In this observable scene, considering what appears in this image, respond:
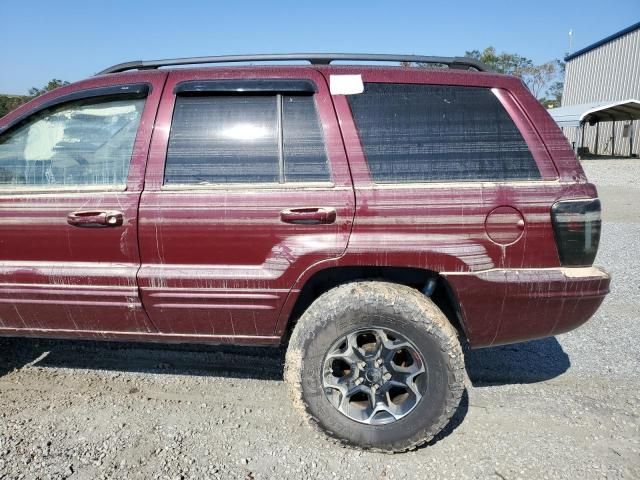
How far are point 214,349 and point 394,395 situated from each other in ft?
5.16

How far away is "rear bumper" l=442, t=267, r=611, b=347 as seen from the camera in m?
2.39

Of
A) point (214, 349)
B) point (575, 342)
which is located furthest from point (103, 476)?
point (575, 342)

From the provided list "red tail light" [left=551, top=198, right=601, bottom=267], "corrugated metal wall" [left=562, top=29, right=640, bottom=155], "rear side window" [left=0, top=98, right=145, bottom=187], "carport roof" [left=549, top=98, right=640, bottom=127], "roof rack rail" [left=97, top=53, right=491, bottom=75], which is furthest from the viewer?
"corrugated metal wall" [left=562, top=29, right=640, bottom=155]

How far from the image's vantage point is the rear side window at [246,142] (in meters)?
2.48

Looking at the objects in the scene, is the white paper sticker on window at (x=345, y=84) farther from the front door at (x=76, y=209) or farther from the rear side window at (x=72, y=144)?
the rear side window at (x=72, y=144)

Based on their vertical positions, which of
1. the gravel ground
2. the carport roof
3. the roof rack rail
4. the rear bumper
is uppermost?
the carport roof

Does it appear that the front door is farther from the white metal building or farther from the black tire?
the white metal building

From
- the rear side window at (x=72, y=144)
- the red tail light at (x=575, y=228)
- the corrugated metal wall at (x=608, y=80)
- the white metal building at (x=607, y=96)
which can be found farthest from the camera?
the corrugated metal wall at (x=608, y=80)

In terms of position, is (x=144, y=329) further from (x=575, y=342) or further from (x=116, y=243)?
(x=575, y=342)

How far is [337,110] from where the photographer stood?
250cm

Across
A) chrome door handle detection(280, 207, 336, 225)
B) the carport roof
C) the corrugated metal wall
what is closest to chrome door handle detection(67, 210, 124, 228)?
chrome door handle detection(280, 207, 336, 225)

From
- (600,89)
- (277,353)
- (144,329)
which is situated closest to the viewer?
(144,329)

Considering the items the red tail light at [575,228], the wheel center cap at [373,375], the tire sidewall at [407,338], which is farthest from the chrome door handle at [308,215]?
the red tail light at [575,228]

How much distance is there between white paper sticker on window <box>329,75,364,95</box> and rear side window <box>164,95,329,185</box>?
13cm
